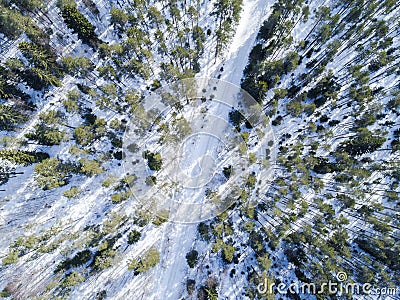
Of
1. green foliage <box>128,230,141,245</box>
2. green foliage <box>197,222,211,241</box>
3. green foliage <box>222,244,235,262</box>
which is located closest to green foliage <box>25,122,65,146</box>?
green foliage <box>128,230,141,245</box>

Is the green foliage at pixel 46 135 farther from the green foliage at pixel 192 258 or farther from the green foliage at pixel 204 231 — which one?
the green foliage at pixel 192 258

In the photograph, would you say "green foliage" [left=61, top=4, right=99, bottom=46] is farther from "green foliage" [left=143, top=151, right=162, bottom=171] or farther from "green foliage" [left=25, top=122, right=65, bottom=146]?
"green foliage" [left=143, top=151, right=162, bottom=171]

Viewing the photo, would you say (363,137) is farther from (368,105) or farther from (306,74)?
(306,74)

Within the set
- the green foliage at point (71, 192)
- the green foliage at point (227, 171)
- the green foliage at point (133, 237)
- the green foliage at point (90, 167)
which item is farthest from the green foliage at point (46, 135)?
the green foliage at point (227, 171)

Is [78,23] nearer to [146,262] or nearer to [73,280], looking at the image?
[146,262]

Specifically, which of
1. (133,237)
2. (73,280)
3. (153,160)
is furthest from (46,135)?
(73,280)

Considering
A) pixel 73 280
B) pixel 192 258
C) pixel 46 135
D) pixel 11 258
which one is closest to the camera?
pixel 11 258

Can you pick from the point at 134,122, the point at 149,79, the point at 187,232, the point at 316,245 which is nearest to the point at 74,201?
the point at 134,122
